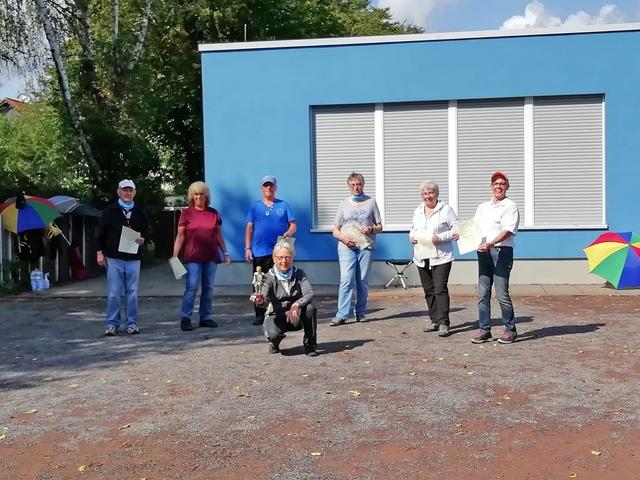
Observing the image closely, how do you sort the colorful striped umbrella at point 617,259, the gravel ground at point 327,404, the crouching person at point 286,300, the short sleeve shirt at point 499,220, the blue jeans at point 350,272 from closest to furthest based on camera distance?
the gravel ground at point 327,404 → the crouching person at point 286,300 → the short sleeve shirt at point 499,220 → the blue jeans at point 350,272 → the colorful striped umbrella at point 617,259

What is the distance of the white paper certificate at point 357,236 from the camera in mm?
9203

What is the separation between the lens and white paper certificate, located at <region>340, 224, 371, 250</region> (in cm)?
920

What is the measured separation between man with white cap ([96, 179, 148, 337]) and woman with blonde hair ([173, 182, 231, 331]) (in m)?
0.50

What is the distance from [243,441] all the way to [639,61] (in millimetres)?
11427

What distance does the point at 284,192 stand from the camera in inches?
565

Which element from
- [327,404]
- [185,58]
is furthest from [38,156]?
[327,404]

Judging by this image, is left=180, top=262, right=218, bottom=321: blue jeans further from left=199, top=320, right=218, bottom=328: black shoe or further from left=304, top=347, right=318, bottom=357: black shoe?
left=304, top=347, right=318, bottom=357: black shoe

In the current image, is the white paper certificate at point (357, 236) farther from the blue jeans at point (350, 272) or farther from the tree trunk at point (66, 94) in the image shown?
the tree trunk at point (66, 94)

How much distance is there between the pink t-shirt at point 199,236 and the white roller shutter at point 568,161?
273 inches

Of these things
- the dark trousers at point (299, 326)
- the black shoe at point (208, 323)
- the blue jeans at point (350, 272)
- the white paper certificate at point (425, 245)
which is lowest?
the black shoe at point (208, 323)

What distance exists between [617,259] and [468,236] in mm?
4125

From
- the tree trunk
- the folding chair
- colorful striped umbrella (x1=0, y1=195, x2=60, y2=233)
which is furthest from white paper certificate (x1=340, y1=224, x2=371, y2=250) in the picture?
the tree trunk

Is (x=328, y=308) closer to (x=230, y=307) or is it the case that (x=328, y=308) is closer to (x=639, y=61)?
(x=230, y=307)

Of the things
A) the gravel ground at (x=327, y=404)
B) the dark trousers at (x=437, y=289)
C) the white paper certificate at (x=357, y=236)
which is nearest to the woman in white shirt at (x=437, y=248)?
the dark trousers at (x=437, y=289)
